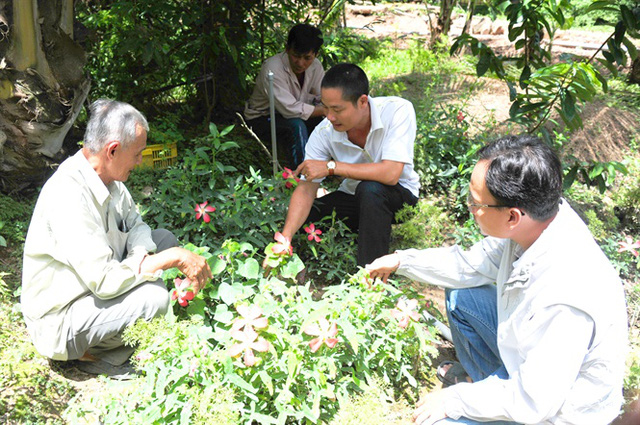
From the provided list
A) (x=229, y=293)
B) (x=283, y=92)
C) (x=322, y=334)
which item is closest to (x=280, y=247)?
(x=229, y=293)

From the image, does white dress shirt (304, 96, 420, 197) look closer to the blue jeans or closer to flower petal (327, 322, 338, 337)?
the blue jeans

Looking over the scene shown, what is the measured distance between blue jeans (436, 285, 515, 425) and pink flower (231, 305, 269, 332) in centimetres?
89

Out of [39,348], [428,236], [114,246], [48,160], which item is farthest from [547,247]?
[48,160]

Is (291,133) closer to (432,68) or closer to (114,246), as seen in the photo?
(114,246)

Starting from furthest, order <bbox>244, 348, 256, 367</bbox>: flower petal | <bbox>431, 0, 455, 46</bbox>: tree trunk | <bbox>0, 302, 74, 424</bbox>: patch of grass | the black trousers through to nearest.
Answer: <bbox>431, 0, 455, 46</bbox>: tree trunk, the black trousers, <bbox>0, 302, 74, 424</bbox>: patch of grass, <bbox>244, 348, 256, 367</bbox>: flower petal

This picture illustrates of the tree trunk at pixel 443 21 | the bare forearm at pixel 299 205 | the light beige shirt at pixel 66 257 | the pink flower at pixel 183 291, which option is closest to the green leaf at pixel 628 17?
the bare forearm at pixel 299 205

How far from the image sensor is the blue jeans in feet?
7.60

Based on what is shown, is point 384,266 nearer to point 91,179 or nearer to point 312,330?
point 312,330

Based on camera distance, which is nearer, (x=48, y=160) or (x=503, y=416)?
(x=503, y=416)

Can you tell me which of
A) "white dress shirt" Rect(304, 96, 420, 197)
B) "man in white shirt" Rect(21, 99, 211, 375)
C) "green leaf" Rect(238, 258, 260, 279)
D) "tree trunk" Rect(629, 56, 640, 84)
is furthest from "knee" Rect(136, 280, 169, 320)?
"tree trunk" Rect(629, 56, 640, 84)

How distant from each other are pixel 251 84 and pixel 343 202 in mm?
2034

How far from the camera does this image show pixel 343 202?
3.39 m

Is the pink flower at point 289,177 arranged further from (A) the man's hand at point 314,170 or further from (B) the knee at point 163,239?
(B) the knee at point 163,239

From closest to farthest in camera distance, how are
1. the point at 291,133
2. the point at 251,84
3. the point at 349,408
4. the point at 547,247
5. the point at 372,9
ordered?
the point at 547,247, the point at 349,408, the point at 291,133, the point at 251,84, the point at 372,9
